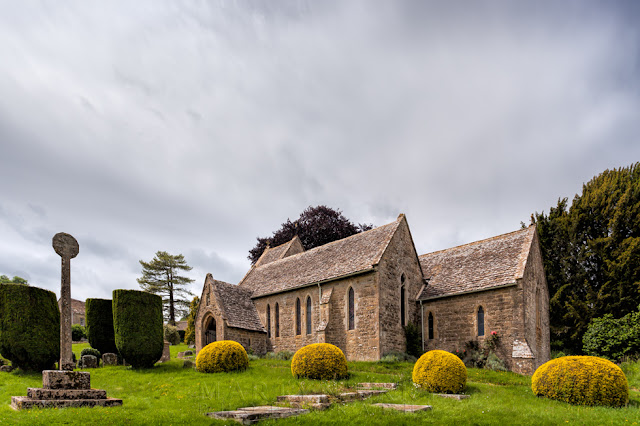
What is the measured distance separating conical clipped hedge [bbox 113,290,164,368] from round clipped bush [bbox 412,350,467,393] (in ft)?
44.5

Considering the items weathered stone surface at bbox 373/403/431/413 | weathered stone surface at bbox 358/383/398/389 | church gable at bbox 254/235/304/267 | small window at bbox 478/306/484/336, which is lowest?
weathered stone surface at bbox 358/383/398/389

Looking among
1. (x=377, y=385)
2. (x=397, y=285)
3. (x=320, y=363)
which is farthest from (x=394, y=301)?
(x=377, y=385)

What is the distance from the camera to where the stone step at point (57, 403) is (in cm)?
1302

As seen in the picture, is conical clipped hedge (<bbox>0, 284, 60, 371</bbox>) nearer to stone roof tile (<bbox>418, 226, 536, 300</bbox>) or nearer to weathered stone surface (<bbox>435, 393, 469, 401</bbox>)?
weathered stone surface (<bbox>435, 393, 469, 401</bbox>)

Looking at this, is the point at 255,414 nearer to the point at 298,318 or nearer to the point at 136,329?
the point at 136,329

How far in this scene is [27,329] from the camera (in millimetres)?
22188

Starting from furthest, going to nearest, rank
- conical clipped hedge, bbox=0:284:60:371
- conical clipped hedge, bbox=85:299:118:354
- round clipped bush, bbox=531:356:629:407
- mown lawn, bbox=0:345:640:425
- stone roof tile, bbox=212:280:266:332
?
stone roof tile, bbox=212:280:266:332 < conical clipped hedge, bbox=85:299:118:354 < conical clipped hedge, bbox=0:284:60:371 < round clipped bush, bbox=531:356:629:407 < mown lawn, bbox=0:345:640:425

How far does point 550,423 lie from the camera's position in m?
12.5

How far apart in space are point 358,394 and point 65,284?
33.7ft

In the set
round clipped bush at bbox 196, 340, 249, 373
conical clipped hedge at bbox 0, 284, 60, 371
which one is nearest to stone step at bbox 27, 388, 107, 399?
round clipped bush at bbox 196, 340, 249, 373

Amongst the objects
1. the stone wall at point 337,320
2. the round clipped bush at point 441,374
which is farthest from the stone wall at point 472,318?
the round clipped bush at point 441,374

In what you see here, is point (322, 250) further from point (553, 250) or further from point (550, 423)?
point (550, 423)

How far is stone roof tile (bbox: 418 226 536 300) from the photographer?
2631 centimetres

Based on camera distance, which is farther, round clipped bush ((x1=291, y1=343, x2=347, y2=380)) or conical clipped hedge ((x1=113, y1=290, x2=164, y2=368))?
conical clipped hedge ((x1=113, y1=290, x2=164, y2=368))
